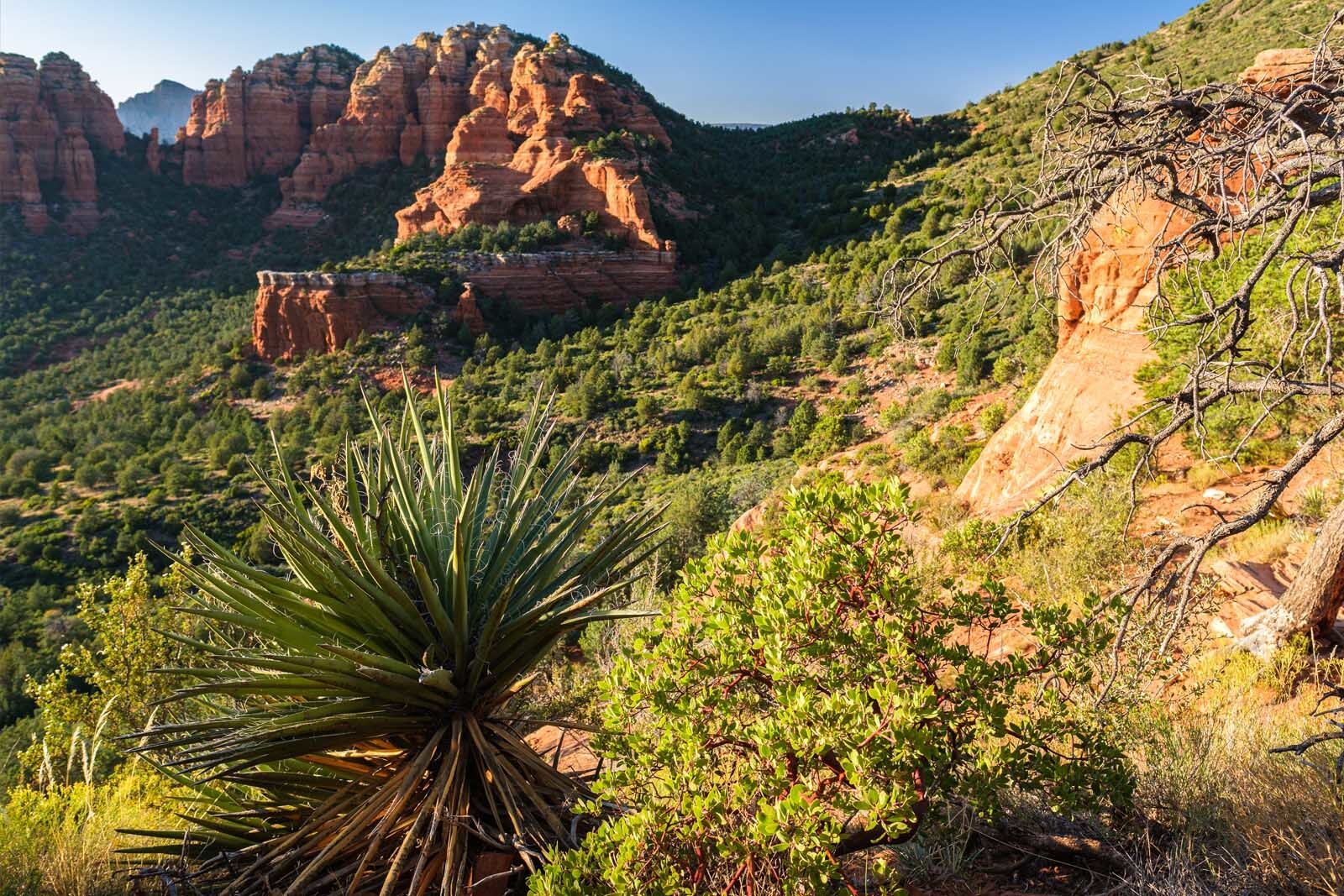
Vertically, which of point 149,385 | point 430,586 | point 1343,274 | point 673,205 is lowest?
point 149,385

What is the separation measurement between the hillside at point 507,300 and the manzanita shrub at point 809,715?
0.33 m

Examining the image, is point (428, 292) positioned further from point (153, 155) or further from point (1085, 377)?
point (153, 155)

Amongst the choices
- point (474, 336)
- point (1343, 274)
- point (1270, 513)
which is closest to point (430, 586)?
point (1343, 274)

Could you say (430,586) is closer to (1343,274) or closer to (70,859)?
(70,859)

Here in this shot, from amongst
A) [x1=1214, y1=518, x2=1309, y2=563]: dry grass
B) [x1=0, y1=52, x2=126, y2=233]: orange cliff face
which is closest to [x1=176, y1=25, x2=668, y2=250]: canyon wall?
[x1=0, y1=52, x2=126, y2=233]: orange cliff face

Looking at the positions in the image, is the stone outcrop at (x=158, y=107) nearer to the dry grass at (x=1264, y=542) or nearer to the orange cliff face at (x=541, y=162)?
the orange cliff face at (x=541, y=162)

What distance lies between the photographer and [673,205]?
42156mm

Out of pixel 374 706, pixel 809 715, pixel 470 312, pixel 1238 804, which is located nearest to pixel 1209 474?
pixel 1238 804

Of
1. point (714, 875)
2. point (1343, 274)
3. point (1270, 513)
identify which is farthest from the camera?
point (1270, 513)

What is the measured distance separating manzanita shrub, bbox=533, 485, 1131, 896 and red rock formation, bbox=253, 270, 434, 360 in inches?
1390

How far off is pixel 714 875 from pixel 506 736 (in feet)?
3.55

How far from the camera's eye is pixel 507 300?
121 ft

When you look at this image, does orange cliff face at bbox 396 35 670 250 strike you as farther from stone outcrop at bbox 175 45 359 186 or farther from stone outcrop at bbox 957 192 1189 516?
stone outcrop at bbox 957 192 1189 516

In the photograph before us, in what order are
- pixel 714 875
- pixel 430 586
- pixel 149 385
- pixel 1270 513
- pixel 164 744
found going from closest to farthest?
pixel 714 875 < pixel 164 744 < pixel 430 586 < pixel 1270 513 < pixel 149 385
